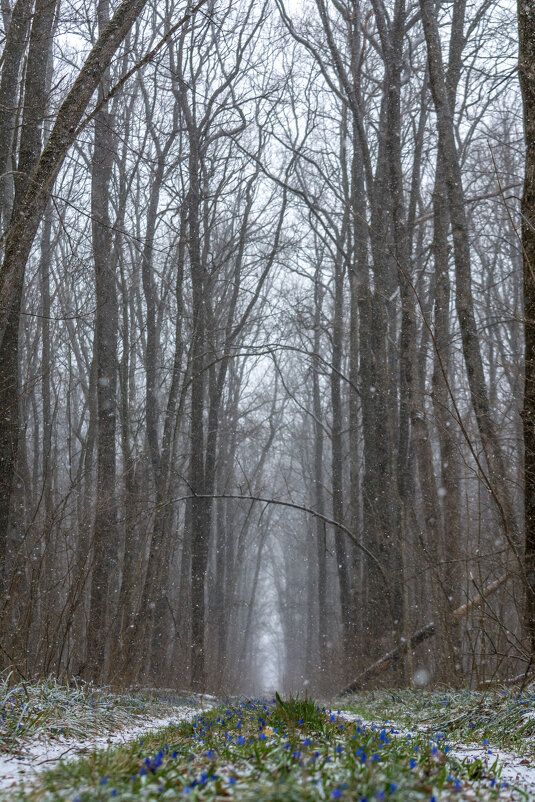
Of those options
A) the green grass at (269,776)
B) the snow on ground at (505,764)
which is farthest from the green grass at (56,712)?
the snow on ground at (505,764)

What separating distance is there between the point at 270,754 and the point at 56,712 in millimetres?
2414

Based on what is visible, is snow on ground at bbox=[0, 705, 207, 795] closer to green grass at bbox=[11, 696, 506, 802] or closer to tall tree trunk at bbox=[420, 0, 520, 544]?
green grass at bbox=[11, 696, 506, 802]

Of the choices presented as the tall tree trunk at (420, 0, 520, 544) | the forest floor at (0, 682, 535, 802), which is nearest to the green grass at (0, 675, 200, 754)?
the forest floor at (0, 682, 535, 802)

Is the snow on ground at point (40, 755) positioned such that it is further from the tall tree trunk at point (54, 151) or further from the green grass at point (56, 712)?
the tall tree trunk at point (54, 151)

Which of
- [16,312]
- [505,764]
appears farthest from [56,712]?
[16,312]

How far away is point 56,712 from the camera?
4.33 meters

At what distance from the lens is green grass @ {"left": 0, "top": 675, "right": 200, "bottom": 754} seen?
143 inches

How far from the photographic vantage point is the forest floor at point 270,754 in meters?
1.98

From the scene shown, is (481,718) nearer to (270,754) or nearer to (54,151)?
(270,754)

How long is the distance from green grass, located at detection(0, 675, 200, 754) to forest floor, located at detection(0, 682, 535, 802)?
0.01m

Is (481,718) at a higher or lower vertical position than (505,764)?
lower

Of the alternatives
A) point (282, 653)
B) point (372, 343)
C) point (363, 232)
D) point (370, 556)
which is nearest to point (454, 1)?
point (363, 232)

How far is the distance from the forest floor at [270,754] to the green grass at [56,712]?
0.04 ft

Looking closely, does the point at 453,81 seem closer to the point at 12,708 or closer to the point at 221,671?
the point at 12,708
